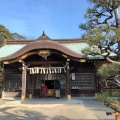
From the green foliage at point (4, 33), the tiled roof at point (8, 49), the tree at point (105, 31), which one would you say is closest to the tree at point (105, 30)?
the tree at point (105, 31)

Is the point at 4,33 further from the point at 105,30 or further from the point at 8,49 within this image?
the point at 105,30

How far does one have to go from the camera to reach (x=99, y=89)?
18.4 m

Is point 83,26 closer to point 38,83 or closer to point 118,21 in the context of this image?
point 118,21

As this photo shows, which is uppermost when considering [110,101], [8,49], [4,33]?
[4,33]

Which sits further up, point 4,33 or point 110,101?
point 4,33

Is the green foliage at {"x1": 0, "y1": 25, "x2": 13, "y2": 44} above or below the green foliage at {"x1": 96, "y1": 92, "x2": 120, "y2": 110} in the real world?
above

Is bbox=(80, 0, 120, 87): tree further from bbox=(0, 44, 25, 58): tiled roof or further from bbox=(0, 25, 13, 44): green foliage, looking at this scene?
bbox=(0, 25, 13, 44): green foliage

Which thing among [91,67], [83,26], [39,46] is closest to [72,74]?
[91,67]

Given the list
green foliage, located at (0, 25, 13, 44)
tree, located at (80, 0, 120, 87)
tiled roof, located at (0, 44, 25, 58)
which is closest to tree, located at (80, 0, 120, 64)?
tree, located at (80, 0, 120, 87)

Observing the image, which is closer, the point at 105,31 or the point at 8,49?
the point at 105,31

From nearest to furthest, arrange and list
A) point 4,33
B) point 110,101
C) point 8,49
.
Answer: point 110,101, point 8,49, point 4,33

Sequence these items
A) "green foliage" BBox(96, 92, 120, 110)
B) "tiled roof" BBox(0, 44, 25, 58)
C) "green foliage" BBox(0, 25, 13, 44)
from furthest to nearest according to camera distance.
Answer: "green foliage" BBox(0, 25, 13, 44) < "tiled roof" BBox(0, 44, 25, 58) < "green foliage" BBox(96, 92, 120, 110)

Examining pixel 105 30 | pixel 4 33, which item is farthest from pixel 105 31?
pixel 4 33

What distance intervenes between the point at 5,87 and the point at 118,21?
14097mm
